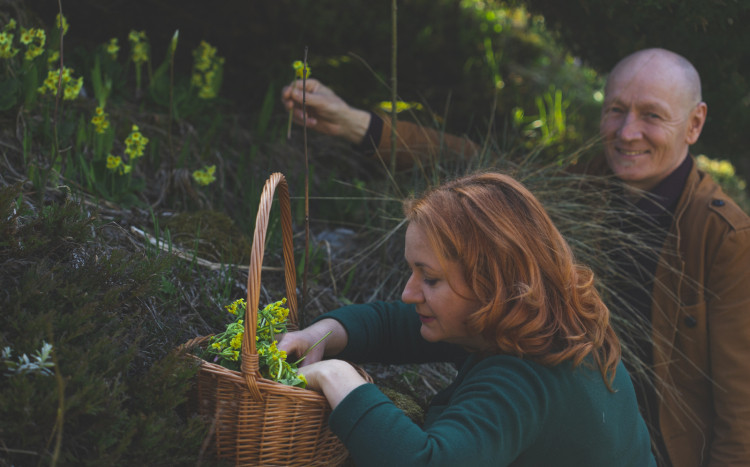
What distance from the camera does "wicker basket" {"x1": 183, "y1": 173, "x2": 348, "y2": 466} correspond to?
Answer: 1574 mm

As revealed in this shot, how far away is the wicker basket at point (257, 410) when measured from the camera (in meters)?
1.57

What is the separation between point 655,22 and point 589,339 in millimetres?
2236

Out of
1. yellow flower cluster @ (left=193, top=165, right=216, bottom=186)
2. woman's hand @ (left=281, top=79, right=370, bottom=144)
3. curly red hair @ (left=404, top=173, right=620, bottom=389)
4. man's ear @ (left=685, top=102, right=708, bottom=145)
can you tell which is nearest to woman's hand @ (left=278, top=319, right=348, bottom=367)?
curly red hair @ (left=404, top=173, right=620, bottom=389)

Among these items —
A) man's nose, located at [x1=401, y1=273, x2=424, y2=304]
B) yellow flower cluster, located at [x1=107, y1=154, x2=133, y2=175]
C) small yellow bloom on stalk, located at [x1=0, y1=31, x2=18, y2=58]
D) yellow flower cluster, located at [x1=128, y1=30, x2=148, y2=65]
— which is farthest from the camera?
yellow flower cluster, located at [x1=128, y1=30, x2=148, y2=65]

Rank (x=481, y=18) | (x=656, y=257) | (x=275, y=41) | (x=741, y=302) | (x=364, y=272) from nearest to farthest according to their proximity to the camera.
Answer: (x=741, y=302) < (x=656, y=257) < (x=364, y=272) < (x=275, y=41) < (x=481, y=18)

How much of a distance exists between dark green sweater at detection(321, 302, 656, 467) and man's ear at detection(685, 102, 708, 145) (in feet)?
5.44

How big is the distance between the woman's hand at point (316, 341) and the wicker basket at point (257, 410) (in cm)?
22

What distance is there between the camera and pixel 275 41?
4.18 m

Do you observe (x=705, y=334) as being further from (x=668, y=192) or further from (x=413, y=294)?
(x=413, y=294)

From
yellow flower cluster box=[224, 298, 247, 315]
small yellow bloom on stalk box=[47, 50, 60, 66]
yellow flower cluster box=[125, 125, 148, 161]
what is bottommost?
yellow flower cluster box=[224, 298, 247, 315]

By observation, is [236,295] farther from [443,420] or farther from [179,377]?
[443,420]

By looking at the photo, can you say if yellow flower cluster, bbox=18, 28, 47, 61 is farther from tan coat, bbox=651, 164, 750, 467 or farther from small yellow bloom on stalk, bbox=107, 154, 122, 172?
tan coat, bbox=651, 164, 750, 467

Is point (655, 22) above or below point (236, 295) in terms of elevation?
above

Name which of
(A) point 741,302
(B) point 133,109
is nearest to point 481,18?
(B) point 133,109
